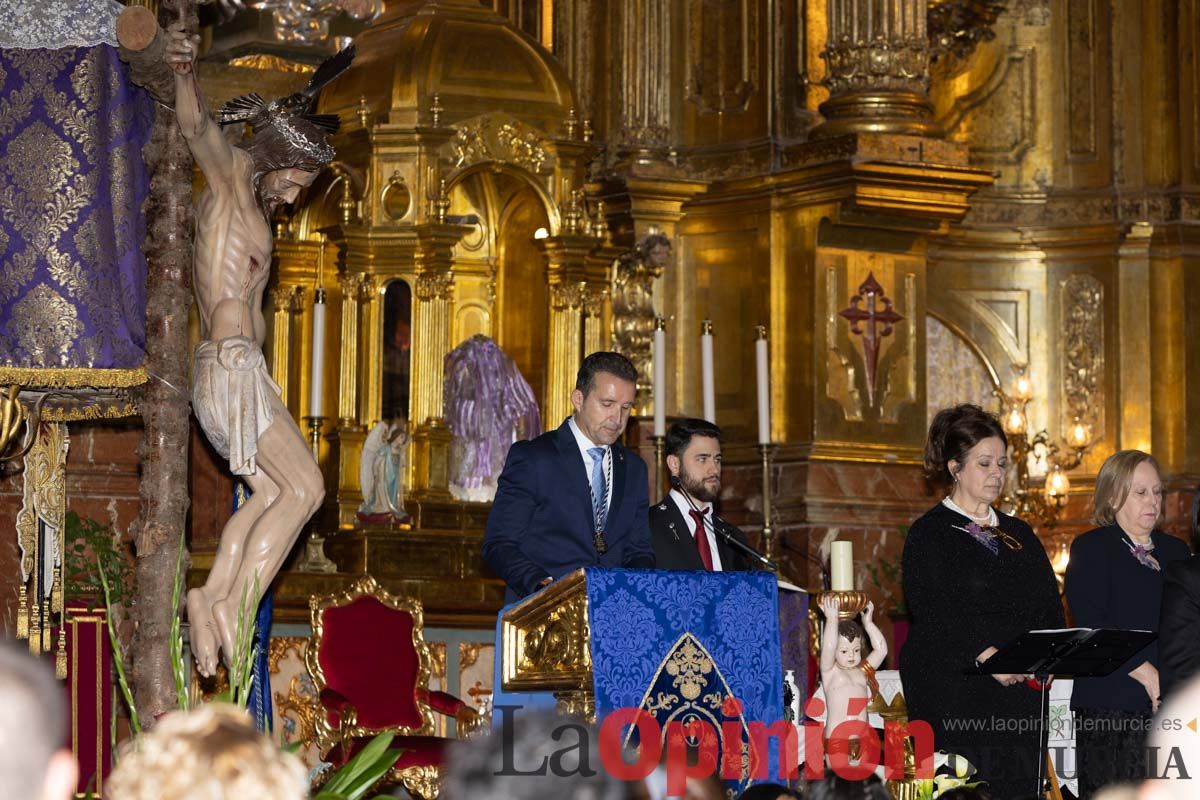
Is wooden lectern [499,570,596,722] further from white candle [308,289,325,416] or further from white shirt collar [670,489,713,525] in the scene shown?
white candle [308,289,325,416]

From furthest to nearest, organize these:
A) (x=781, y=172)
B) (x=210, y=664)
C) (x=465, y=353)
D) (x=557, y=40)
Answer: (x=557, y=40) → (x=781, y=172) → (x=465, y=353) → (x=210, y=664)

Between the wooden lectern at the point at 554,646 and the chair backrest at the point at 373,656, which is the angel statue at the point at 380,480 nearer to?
the chair backrest at the point at 373,656

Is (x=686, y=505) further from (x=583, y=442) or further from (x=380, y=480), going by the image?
(x=380, y=480)

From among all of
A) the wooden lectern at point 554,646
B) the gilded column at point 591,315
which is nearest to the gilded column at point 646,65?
the gilded column at point 591,315

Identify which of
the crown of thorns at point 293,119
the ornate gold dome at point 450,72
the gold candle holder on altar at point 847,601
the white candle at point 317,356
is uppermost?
the ornate gold dome at point 450,72

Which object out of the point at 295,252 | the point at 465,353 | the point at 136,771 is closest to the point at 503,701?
the point at 136,771

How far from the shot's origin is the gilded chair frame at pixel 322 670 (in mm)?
8273

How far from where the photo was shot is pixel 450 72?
11.2 metres

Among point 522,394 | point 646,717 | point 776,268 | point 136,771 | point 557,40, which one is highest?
point 557,40

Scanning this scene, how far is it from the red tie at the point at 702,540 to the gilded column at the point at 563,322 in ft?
13.0

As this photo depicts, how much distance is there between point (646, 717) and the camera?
5.66m

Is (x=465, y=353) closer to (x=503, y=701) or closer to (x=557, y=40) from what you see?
(x=557, y=40)

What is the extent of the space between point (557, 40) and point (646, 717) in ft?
26.8

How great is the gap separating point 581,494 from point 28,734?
170 inches
